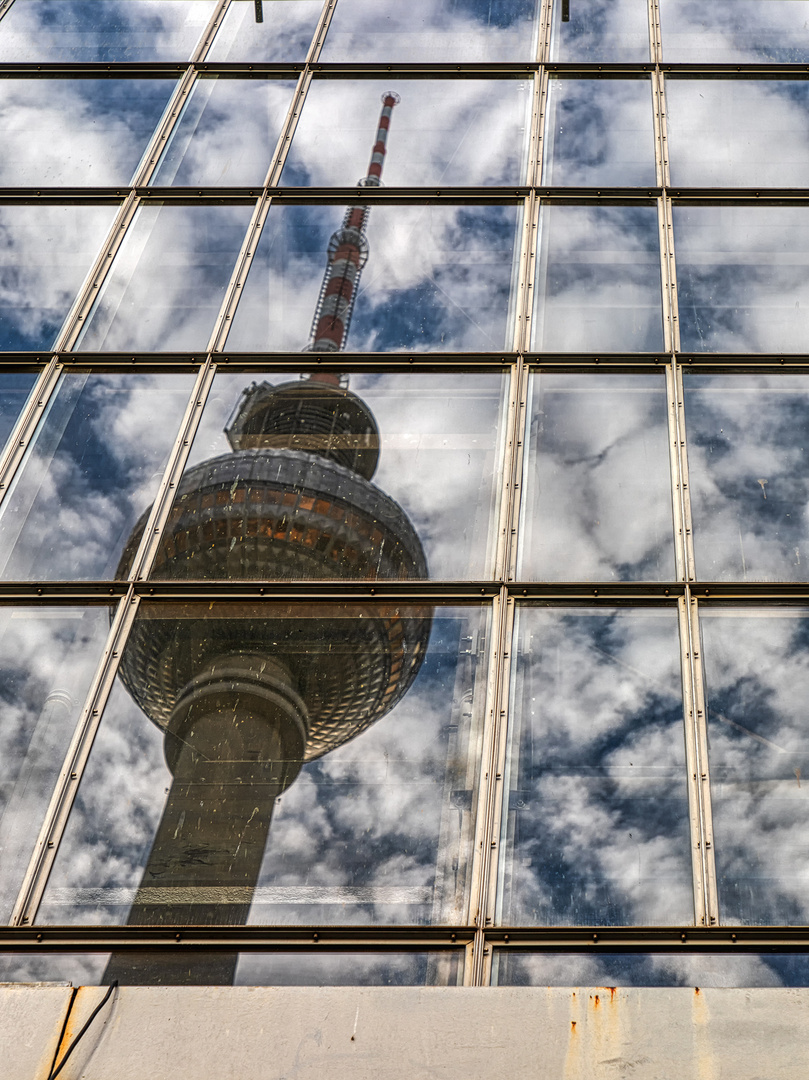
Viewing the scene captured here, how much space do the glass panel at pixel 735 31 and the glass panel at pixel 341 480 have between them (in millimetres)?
5251

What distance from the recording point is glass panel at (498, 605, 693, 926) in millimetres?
6199

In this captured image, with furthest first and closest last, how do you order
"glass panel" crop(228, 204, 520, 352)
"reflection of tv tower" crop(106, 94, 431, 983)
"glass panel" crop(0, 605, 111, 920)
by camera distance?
"glass panel" crop(228, 204, 520, 352), "glass panel" crop(0, 605, 111, 920), "reflection of tv tower" crop(106, 94, 431, 983)

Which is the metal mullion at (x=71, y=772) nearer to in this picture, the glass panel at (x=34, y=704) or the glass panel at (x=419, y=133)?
the glass panel at (x=34, y=704)

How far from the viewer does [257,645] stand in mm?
7527

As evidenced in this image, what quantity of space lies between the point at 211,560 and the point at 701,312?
4.26 metres

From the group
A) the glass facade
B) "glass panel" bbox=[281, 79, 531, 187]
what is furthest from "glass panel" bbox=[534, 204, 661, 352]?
"glass panel" bbox=[281, 79, 531, 187]

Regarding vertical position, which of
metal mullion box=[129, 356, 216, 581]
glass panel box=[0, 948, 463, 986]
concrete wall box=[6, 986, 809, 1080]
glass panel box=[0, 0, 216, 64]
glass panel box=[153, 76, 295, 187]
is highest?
glass panel box=[0, 0, 216, 64]

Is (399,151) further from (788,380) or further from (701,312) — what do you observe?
(788,380)

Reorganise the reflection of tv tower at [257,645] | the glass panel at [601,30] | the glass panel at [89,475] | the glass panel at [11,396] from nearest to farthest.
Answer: the reflection of tv tower at [257,645], the glass panel at [89,475], the glass panel at [11,396], the glass panel at [601,30]

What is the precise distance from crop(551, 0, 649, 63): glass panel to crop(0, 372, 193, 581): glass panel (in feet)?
19.2

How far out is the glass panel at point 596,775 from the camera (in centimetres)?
620

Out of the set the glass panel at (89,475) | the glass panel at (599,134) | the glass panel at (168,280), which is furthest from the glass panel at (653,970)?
the glass panel at (599,134)

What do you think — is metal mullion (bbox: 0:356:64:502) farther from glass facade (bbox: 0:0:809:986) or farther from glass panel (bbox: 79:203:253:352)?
glass panel (bbox: 79:203:253:352)

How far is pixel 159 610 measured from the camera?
7703mm
